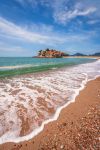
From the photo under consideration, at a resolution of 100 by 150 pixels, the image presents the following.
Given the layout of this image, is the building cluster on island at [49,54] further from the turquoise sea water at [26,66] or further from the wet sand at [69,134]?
the wet sand at [69,134]

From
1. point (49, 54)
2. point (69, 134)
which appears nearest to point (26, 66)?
point (69, 134)

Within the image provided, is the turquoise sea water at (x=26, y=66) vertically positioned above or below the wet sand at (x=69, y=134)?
below

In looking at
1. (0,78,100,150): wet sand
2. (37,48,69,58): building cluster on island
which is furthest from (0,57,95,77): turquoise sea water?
(37,48,69,58): building cluster on island

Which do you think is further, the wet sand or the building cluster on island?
the building cluster on island

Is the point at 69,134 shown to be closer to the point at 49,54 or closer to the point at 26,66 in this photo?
the point at 26,66

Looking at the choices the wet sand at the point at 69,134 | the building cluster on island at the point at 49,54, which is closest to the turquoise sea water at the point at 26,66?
the wet sand at the point at 69,134

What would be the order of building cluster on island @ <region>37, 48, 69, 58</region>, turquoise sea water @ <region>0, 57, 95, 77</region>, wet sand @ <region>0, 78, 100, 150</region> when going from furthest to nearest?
building cluster on island @ <region>37, 48, 69, 58</region>
turquoise sea water @ <region>0, 57, 95, 77</region>
wet sand @ <region>0, 78, 100, 150</region>

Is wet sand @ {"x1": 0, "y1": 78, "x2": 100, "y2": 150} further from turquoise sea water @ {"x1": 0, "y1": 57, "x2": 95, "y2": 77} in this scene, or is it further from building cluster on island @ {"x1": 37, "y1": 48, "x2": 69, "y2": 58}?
building cluster on island @ {"x1": 37, "y1": 48, "x2": 69, "y2": 58}

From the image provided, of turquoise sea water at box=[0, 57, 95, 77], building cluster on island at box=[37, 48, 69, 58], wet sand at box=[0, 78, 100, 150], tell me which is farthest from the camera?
building cluster on island at box=[37, 48, 69, 58]

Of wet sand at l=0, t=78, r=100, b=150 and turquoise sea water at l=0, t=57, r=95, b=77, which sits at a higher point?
wet sand at l=0, t=78, r=100, b=150

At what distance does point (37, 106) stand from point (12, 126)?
192 centimetres

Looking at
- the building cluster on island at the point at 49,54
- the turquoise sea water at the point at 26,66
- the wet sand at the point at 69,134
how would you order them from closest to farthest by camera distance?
the wet sand at the point at 69,134
the turquoise sea water at the point at 26,66
the building cluster on island at the point at 49,54

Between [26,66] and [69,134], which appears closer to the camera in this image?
[69,134]

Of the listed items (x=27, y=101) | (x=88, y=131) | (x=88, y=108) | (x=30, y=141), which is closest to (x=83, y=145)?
(x=88, y=131)
